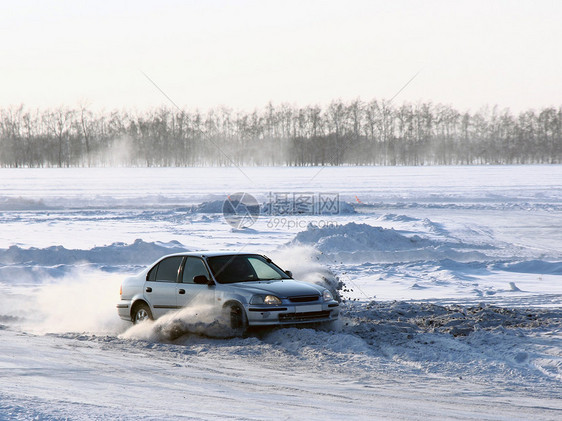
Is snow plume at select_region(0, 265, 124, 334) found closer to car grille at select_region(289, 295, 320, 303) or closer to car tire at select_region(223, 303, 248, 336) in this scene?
car tire at select_region(223, 303, 248, 336)

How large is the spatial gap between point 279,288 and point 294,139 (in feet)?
442

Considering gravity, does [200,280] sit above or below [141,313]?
above

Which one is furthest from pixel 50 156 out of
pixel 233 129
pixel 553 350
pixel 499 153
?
pixel 553 350

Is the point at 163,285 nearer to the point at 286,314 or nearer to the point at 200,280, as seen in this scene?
the point at 200,280

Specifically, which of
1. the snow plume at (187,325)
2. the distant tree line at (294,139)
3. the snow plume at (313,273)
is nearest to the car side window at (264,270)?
the snow plume at (187,325)

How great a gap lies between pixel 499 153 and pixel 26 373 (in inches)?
5426

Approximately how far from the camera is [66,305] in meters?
13.8

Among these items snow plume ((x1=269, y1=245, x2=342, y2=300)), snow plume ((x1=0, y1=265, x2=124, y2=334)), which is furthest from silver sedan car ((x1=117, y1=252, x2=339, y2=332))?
snow plume ((x1=269, y1=245, x2=342, y2=300))

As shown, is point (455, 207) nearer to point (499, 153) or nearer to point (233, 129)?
point (499, 153)

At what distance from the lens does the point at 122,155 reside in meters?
142

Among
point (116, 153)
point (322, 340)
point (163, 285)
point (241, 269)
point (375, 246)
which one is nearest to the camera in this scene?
point (322, 340)

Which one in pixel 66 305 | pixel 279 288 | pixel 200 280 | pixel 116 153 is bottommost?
pixel 66 305

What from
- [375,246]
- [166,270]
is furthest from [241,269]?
[375,246]

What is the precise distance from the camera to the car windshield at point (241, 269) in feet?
35.4
